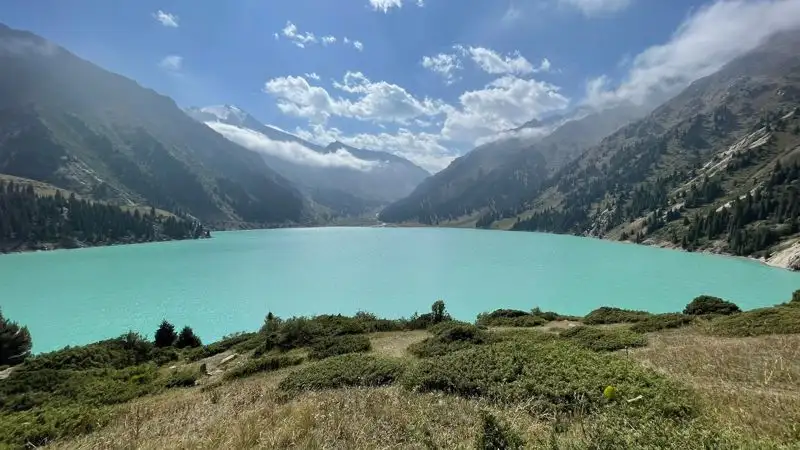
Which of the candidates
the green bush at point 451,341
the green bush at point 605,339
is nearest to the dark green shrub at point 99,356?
the green bush at point 451,341

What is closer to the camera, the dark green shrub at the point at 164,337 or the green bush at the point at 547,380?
the green bush at the point at 547,380

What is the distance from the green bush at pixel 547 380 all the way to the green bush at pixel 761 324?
44.3 feet

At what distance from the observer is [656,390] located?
9.94 metres

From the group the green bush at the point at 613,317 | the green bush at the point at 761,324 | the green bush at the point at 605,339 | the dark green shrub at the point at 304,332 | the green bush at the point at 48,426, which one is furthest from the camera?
the green bush at the point at 613,317

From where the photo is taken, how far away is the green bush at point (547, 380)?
9.83m

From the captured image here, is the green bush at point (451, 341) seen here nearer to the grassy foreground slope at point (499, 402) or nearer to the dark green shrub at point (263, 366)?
the grassy foreground slope at point (499, 402)

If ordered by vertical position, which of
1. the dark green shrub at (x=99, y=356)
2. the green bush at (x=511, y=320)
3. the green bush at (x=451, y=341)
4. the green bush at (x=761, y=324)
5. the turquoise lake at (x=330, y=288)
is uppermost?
the green bush at (x=761, y=324)

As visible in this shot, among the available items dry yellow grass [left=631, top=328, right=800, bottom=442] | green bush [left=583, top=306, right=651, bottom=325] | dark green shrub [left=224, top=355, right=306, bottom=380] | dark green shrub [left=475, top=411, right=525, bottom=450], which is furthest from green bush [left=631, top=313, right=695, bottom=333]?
dark green shrub [left=475, top=411, right=525, bottom=450]

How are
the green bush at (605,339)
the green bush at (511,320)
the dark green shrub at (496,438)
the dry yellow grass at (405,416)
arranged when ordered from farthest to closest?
the green bush at (511,320)
the green bush at (605,339)
the dry yellow grass at (405,416)
the dark green shrub at (496,438)

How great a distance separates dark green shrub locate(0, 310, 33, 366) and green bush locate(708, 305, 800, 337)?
161ft

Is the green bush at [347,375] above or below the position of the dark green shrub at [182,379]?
above

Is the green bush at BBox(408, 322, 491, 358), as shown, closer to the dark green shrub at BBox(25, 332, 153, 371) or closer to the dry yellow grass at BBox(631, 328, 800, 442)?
the dry yellow grass at BBox(631, 328, 800, 442)

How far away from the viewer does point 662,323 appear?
27672mm

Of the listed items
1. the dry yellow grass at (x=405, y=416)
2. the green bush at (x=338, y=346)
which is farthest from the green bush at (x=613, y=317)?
the green bush at (x=338, y=346)
